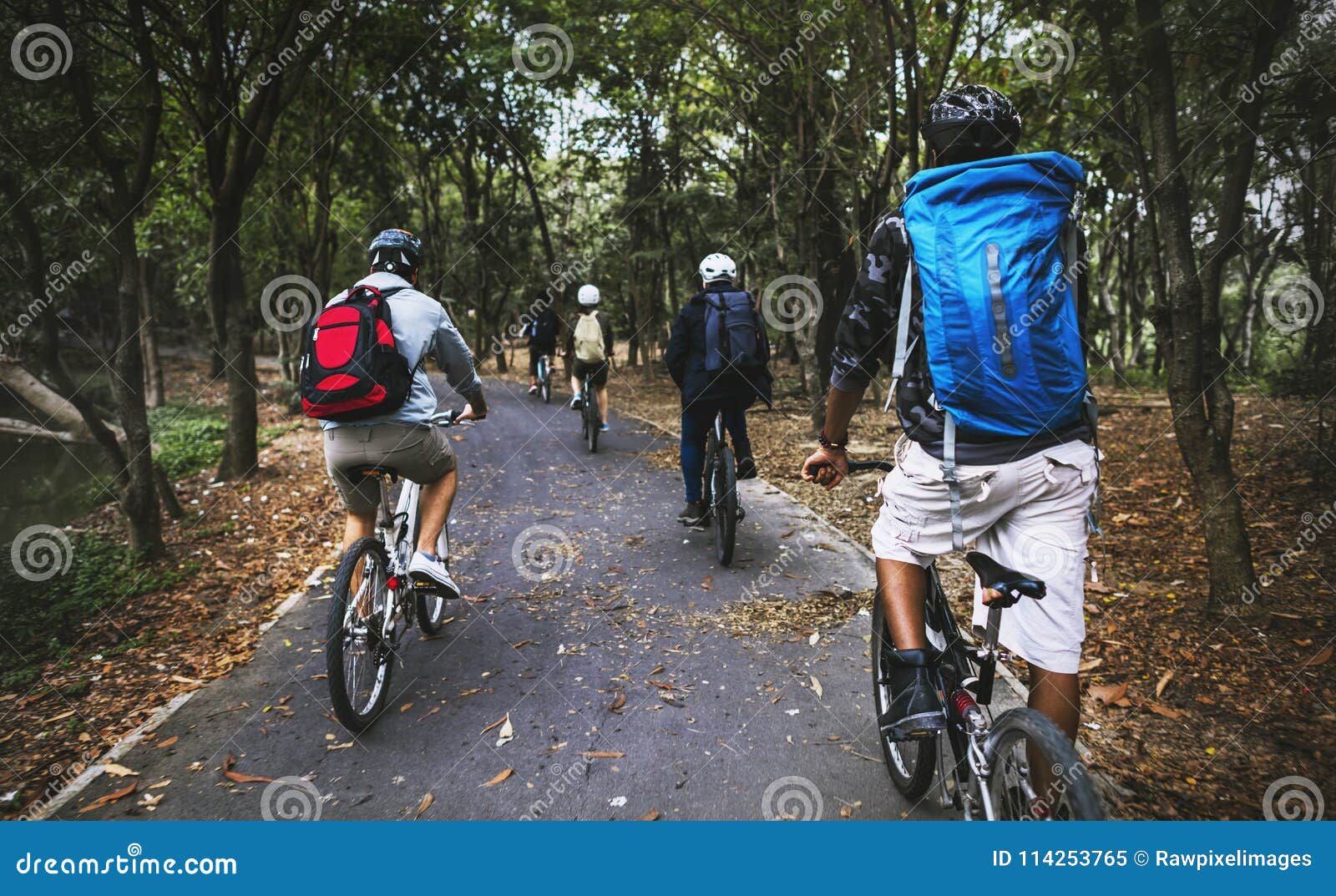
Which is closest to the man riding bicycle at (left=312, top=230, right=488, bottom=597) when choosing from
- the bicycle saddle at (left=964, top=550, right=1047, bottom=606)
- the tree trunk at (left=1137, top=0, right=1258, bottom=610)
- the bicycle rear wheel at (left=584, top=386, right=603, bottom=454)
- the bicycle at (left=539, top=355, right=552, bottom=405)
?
the bicycle saddle at (left=964, top=550, right=1047, bottom=606)

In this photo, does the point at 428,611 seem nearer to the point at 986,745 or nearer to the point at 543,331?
the point at 986,745

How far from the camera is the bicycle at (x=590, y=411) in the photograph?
33.6 ft

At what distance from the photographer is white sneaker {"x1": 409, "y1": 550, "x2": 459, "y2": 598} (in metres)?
3.72

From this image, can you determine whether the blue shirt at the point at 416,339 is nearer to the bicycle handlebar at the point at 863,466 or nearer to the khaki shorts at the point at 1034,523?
the bicycle handlebar at the point at 863,466

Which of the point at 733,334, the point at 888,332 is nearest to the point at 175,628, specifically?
the point at 733,334

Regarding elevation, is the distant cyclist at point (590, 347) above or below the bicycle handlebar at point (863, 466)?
above

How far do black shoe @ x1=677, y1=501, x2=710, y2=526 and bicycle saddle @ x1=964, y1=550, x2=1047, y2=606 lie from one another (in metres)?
3.92

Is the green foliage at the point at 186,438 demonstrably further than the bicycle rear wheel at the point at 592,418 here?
Yes

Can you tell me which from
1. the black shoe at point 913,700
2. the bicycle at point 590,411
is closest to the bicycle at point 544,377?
the bicycle at point 590,411

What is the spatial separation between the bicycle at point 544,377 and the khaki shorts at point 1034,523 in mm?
13380

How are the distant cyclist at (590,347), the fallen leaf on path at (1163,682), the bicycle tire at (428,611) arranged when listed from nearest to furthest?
the fallen leaf on path at (1163,682)
the bicycle tire at (428,611)
the distant cyclist at (590,347)

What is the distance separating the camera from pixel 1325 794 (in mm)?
2852

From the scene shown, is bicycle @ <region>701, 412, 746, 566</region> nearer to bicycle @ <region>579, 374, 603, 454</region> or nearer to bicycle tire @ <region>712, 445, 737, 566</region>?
bicycle tire @ <region>712, 445, 737, 566</region>

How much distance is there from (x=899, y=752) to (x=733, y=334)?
332 cm
